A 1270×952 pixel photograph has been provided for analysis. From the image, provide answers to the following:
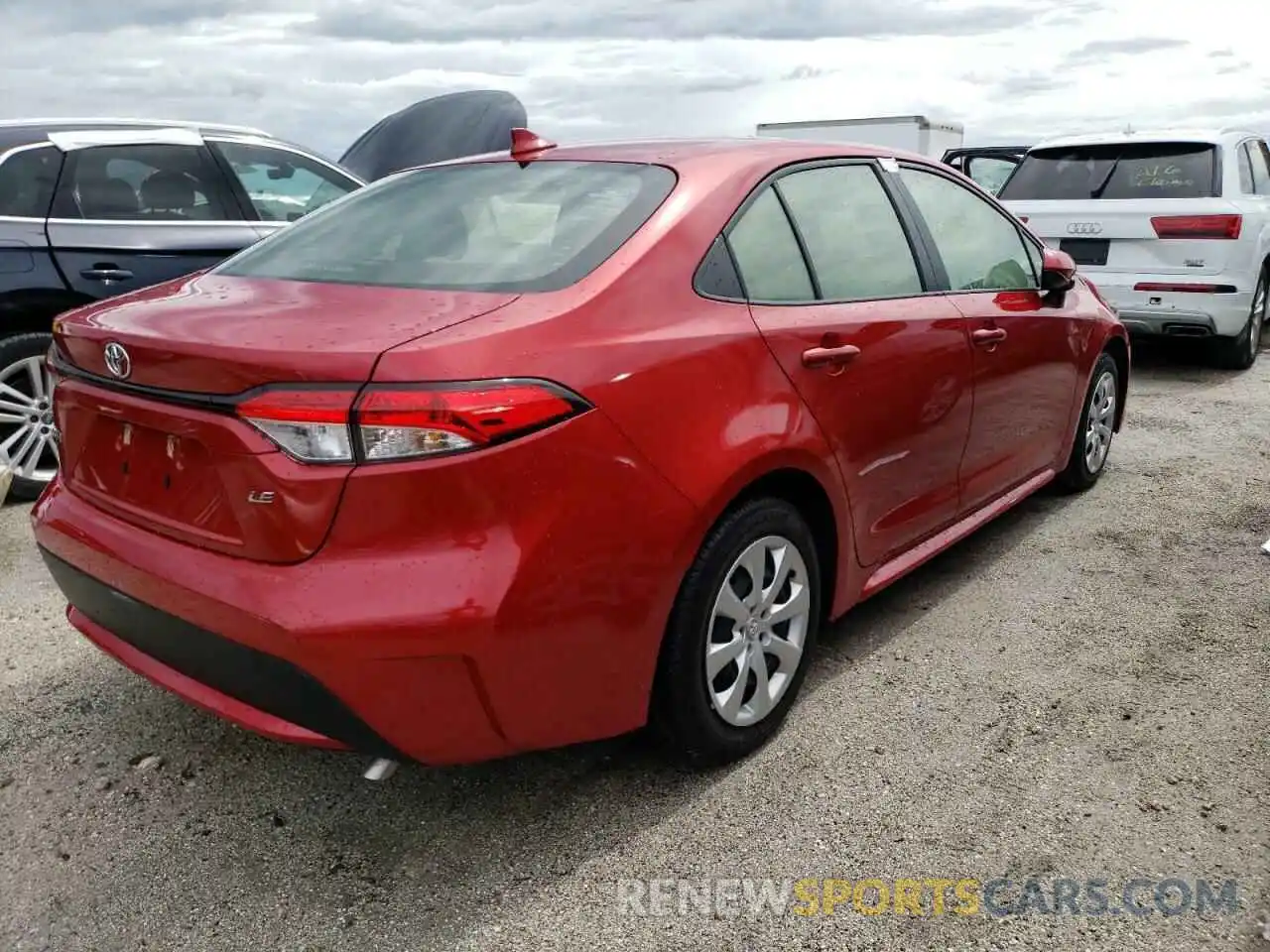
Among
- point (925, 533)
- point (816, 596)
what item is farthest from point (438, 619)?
point (925, 533)

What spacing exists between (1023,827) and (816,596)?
755mm

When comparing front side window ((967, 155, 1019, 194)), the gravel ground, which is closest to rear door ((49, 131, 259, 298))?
the gravel ground

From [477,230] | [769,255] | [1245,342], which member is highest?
[477,230]

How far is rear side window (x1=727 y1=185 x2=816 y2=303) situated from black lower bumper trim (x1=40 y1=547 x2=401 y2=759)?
1.35 m

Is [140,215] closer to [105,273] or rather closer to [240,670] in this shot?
[105,273]

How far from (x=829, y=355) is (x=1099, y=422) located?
2687mm

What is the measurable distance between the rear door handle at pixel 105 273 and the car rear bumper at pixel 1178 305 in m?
5.60

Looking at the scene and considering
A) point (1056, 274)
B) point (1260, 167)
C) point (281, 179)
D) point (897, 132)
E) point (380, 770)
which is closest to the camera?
point (380, 770)

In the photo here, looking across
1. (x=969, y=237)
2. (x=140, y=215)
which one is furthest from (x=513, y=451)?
(x=140, y=215)

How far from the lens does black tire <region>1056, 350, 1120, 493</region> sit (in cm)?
468

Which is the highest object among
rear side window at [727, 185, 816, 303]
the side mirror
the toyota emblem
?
rear side window at [727, 185, 816, 303]

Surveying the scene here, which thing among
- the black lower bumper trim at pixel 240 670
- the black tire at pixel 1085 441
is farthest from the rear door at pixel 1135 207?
the black lower bumper trim at pixel 240 670

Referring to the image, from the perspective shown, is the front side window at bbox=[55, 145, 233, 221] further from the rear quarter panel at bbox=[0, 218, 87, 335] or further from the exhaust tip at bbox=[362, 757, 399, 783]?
the exhaust tip at bbox=[362, 757, 399, 783]

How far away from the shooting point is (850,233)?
3107 millimetres
